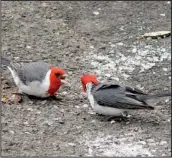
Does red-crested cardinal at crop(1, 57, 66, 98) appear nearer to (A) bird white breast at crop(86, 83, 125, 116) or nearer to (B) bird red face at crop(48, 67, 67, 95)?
(B) bird red face at crop(48, 67, 67, 95)

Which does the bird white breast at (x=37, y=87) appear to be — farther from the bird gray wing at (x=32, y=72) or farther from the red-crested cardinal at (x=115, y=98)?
the red-crested cardinal at (x=115, y=98)

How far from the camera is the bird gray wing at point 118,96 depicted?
19.6 feet

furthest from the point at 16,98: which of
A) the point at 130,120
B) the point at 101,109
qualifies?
the point at 130,120

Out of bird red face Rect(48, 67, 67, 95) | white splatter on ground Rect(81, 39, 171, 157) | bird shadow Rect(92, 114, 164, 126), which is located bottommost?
bird shadow Rect(92, 114, 164, 126)

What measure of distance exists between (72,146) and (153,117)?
1069mm

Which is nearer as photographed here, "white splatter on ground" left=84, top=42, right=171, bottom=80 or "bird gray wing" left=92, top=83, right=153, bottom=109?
"bird gray wing" left=92, top=83, right=153, bottom=109

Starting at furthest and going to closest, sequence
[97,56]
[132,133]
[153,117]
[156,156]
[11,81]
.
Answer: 1. [97,56]
2. [11,81]
3. [153,117]
4. [132,133]
5. [156,156]

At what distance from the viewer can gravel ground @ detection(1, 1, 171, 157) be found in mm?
5613

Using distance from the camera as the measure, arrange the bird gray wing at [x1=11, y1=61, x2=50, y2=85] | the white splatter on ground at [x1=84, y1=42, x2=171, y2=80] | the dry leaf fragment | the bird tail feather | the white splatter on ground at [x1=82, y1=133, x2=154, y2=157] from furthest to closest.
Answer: the dry leaf fragment, the white splatter on ground at [x1=84, y1=42, x2=171, y2=80], the bird gray wing at [x1=11, y1=61, x2=50, y2=85], the bird tail feather, the white splatter on ground at [x1=82, y1=133, x2=154, y2=157]

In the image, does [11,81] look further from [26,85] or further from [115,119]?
[115,119]

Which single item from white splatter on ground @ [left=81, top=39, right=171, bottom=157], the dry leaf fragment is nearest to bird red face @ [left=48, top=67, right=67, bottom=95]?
white splatter on ground @ [left=81, top=39, right=171, bottom=157]

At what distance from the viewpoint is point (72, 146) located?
5543 mm

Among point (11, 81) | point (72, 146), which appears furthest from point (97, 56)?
point (72, 146)

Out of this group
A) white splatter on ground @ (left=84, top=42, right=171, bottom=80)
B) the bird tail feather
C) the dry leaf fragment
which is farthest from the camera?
the dry leaf fragment
